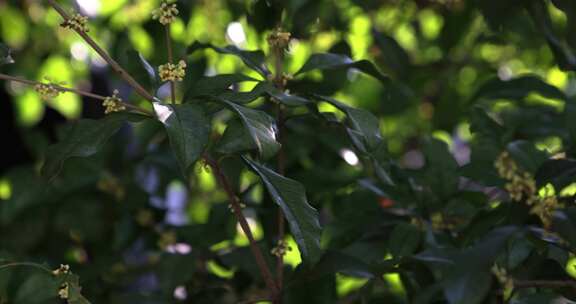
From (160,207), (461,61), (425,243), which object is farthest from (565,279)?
(461,61)

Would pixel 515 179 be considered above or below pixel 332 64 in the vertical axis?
below

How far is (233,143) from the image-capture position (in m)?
0.82

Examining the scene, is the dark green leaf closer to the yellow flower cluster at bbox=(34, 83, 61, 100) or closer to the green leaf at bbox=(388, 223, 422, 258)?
the green leaf at bbox=(388, 223, 422, 258)

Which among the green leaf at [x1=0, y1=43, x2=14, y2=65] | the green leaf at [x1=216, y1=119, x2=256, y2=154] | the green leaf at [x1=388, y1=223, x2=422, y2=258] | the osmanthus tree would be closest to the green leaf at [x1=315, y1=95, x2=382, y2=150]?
the osmanthus tree

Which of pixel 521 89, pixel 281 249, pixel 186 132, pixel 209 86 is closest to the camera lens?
pixel 186 132

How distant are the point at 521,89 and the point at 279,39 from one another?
418 millimetres

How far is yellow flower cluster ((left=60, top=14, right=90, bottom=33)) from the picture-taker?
820mm

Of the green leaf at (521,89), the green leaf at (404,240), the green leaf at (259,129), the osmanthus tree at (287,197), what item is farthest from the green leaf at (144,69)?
the green leaf at (521,89)

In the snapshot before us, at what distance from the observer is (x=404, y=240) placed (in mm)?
1055

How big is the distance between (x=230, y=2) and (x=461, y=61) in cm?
55

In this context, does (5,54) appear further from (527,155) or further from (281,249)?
(527,155)

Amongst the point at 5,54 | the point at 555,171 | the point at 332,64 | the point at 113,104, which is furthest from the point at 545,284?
the point at 5,54

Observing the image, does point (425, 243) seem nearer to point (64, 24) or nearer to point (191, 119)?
point (191, 119)

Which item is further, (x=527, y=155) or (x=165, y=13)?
(x=527, y=155)
